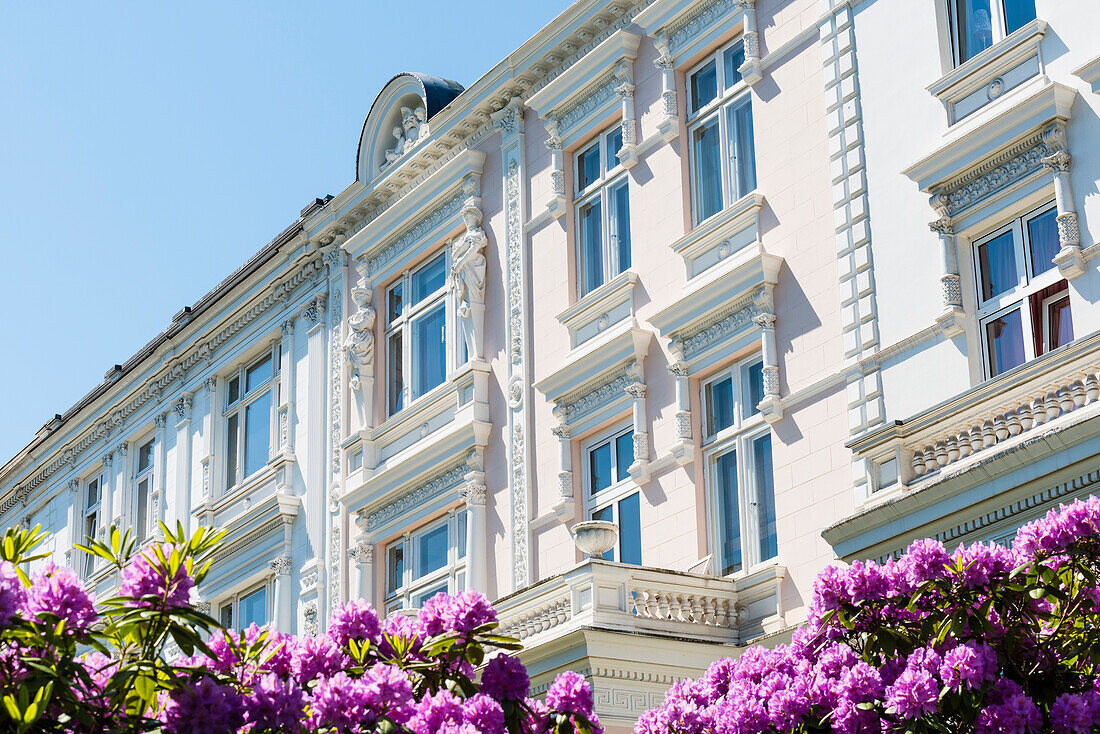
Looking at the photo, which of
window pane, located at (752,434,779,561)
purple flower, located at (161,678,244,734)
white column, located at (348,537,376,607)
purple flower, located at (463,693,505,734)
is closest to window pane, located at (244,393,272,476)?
white column, located at (348,537,376,607)

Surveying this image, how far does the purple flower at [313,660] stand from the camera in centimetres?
846

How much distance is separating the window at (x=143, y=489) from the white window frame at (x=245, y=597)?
3.94m

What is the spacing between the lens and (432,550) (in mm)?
23953

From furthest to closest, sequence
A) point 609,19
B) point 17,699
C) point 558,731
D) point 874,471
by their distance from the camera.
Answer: point 609,19 → point 874,471 → point 558,731 → point 17,699

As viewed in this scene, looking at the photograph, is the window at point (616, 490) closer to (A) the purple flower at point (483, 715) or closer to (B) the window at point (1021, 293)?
(B) the window at point (1021, 293)

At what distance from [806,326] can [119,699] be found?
11694mm

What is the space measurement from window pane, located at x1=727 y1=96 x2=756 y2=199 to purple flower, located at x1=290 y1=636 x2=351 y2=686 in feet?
40.1

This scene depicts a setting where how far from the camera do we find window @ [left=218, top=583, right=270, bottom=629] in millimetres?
27812

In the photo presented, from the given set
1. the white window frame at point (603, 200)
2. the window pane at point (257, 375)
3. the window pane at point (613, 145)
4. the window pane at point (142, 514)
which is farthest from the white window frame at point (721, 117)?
the window pane at point (142, 514)

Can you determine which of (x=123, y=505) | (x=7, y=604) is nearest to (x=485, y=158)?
(x=123, y=505)

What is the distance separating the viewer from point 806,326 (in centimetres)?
1811

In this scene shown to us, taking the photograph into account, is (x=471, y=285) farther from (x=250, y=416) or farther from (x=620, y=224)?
(x=250, y=416)

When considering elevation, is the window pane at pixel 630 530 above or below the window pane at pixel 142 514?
below

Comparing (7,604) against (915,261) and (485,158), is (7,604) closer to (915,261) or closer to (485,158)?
(915,261)
